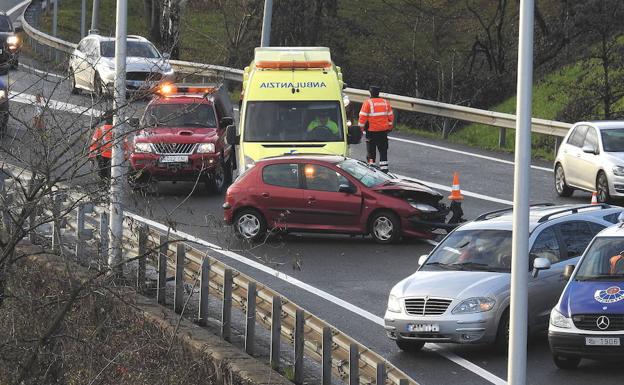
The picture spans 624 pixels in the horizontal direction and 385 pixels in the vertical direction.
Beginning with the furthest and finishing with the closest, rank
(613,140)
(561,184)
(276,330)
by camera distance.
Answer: (561,184)
(613,140)
(276,330)

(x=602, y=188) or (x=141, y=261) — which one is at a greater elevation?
(x=602, y=188)

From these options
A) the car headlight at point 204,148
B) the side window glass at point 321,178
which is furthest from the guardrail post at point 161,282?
the car headlight at point 204,148

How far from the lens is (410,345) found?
63.1 feet

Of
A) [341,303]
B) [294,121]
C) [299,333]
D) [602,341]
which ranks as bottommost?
[341,303]

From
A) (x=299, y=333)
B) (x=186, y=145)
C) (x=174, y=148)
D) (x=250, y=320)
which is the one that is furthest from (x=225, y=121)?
(x=299, y=333)

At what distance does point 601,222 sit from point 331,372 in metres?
6.37

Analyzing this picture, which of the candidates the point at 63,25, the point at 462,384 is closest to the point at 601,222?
the point at 462,384

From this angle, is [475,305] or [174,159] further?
[174,159]

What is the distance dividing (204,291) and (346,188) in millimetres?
6788

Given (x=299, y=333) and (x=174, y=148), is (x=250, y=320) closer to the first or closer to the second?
(x=299, y=333)

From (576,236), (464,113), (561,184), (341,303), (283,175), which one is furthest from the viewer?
(464,113)

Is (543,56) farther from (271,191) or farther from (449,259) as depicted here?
(449,259)

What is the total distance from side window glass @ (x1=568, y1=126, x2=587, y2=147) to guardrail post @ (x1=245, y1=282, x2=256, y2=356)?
42.7 ft

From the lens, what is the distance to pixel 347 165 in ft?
84.9
